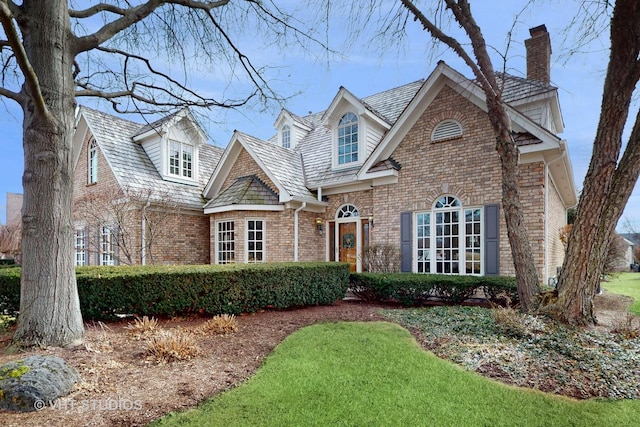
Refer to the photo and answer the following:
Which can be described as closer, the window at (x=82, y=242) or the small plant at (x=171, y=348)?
the small plant at (x=171, y=348)

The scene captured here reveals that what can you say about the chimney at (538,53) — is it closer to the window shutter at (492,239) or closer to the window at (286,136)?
the window shutter at (492,239)

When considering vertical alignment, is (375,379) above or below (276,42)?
below

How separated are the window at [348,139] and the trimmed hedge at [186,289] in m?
5.48

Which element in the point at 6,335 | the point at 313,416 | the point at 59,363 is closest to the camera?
the point at 313,416

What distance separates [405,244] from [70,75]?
8.85m

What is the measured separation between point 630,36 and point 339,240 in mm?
9350

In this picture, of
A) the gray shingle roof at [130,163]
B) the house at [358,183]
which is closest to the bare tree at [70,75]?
the house at [358,183]

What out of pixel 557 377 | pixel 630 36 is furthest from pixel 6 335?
pixel 630 36

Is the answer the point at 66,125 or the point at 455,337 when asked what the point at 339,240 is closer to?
the point at 455,337

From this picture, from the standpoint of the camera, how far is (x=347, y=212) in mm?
12680

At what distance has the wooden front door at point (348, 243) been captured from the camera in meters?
12.4

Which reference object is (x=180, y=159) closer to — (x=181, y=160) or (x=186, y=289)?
(x=181, y=160)

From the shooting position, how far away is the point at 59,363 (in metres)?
3.52

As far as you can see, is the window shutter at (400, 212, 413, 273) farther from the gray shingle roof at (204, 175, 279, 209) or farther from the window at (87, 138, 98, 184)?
the window at (87, 138, 98, 184)
